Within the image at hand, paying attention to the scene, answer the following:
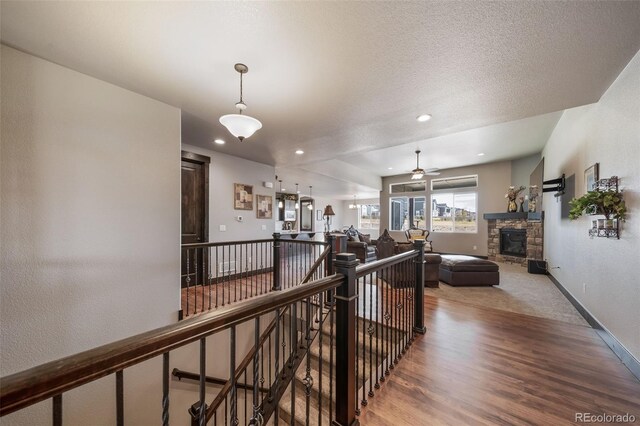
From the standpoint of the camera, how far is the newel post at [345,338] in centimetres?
151

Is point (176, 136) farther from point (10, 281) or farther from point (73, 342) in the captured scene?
point (73, 342)

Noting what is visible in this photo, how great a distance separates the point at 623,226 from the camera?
2.29 metres

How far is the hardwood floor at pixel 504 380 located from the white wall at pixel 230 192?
13.2 ft

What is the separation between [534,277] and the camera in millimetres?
5527

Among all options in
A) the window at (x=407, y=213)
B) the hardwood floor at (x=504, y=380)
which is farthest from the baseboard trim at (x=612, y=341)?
the window at (x=407, y=213)

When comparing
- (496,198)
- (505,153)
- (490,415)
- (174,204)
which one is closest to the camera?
(490,415)

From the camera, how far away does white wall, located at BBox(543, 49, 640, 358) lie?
84.0 inches

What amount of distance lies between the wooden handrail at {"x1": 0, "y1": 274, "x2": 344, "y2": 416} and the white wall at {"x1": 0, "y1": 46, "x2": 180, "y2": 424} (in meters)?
2.35

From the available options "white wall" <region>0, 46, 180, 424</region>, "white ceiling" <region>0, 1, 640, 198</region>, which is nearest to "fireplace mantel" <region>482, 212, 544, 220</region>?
"white ceiling" <region>0, 1, 640, 198</region>

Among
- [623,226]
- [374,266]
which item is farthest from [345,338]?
[623,226]

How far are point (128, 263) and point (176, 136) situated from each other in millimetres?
1594

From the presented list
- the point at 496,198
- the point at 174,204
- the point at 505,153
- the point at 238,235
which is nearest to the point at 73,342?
the point at 174,204

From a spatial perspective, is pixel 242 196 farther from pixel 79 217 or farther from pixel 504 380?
pixel 504 380

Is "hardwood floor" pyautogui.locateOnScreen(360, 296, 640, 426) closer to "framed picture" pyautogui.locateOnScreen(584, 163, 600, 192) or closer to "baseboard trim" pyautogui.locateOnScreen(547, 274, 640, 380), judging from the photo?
"baseboard trim" pyautogui.locateOnScreen(547, 274, 640, 380)
